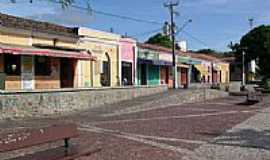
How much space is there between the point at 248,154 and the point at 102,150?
2989mm

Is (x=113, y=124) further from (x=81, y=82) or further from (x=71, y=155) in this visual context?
(x=81, y=82)

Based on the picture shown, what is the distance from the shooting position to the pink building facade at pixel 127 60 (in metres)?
34.4

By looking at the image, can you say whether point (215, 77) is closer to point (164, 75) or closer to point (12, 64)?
point (164, 75)

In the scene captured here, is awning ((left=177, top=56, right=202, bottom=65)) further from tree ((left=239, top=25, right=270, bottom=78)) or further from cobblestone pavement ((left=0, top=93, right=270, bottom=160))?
cobblestone pavement ((left=0, top=93, right=270, bottom=160))

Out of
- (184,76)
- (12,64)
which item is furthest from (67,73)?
(184,76)

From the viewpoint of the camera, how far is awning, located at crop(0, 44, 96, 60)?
21.5 meters

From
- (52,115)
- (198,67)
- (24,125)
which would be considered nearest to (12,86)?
(52,115)

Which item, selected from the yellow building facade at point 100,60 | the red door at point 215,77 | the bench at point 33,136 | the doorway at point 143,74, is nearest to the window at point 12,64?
the yellow building facade at point 100,60

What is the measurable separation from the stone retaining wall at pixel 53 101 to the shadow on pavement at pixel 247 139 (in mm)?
7550

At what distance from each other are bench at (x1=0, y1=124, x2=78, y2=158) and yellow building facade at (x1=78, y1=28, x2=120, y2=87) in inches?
784

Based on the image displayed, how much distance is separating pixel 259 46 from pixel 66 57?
50875 mm

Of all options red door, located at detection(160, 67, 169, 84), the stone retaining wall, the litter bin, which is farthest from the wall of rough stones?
red door, located at detection(160, 67, 169, 84)

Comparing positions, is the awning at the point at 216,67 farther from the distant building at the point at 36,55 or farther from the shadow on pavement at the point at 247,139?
the shadow on pavement at the point at 247,139

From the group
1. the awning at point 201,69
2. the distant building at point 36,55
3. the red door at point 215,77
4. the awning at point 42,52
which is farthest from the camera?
the red door at point 215,77
